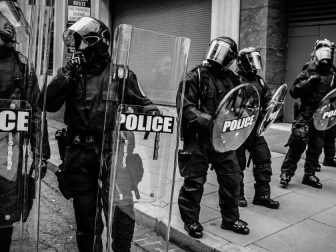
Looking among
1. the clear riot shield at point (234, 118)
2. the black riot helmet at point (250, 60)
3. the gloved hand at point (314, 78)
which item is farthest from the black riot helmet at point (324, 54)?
the clear riot shield at point (234, 118)

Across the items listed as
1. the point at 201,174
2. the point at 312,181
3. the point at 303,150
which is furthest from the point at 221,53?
the point at 312,181

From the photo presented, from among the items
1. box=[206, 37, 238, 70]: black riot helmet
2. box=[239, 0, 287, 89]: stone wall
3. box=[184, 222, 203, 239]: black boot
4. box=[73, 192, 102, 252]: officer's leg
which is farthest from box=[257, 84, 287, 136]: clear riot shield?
box=[239, 0, 287, 89]: stone wall

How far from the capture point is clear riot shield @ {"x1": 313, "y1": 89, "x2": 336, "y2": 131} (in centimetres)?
524

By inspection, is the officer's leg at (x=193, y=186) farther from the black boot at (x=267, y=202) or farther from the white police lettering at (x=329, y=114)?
the white police lettering at (x=329, y=114)

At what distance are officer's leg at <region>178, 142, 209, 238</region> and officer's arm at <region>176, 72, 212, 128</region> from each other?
0.33 metres

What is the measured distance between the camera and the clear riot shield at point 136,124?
107 inches

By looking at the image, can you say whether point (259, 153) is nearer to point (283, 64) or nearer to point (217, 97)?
point (217, 97)

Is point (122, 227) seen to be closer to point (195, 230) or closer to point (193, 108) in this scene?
point (195, 230)

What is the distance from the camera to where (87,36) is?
3.12 meters

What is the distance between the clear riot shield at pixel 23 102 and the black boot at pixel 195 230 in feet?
5.53

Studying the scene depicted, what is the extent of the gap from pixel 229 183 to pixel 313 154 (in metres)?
2.25

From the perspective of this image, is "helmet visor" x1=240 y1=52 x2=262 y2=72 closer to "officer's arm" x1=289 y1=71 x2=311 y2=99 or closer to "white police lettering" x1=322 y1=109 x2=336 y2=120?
"officer's arm" x1=289 y1=71 x2=311 y2=99

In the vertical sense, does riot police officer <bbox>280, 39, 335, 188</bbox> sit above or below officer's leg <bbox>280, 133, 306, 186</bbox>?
above

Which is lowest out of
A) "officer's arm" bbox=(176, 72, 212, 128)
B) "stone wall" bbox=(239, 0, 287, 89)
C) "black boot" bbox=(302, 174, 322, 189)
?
"black boot" bbox=(302, 174, 322, 189)
